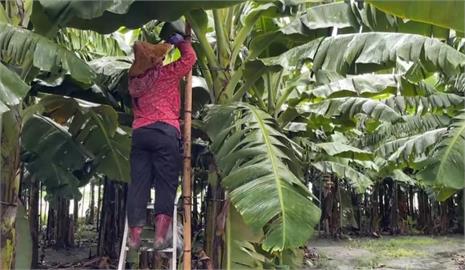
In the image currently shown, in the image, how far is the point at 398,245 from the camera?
9930mm

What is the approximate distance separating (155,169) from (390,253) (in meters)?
6.61

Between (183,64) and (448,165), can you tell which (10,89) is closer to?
(183,64)

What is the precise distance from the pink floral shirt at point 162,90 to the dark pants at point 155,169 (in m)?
0.06

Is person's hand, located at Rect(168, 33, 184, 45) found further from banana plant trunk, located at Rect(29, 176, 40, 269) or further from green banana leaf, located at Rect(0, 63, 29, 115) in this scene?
banana plant trunk, located at Rect(29, 176, 40, 269)

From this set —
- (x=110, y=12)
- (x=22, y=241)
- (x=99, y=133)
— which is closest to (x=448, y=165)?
(x=110, y=12)

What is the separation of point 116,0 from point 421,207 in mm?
11170

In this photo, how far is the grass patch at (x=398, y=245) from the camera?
346 inches

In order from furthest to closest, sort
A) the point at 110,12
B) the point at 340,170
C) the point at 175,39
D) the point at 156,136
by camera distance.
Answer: the point at 340,170 < the point at 175,39 < the point at 156,136 < the point at 110,12

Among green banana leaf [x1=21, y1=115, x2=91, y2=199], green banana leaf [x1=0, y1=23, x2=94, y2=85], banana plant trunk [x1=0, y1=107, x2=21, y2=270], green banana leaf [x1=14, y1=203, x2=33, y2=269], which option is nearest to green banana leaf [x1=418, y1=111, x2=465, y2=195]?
green banana leaf [x1=0, y1=23, x2=94, y2=85]

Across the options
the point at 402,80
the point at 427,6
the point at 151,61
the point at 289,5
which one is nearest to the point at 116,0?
the point at 151,61

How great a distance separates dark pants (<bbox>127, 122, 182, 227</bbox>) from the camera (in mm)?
3162

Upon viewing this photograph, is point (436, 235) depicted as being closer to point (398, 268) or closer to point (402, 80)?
point (398, 268)

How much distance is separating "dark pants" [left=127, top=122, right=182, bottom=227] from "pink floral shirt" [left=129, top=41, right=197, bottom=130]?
6cm

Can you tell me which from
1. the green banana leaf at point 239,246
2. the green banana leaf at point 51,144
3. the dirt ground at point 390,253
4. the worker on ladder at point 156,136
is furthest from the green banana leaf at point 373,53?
the dirt ground at point 390,253
